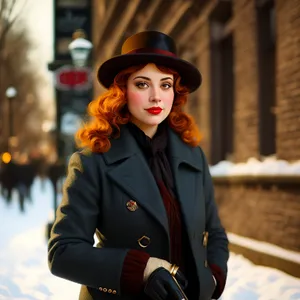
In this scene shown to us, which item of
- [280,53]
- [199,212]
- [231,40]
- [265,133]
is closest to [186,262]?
[199,212]

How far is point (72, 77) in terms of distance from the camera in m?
12.1

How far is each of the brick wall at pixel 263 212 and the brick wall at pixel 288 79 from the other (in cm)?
55

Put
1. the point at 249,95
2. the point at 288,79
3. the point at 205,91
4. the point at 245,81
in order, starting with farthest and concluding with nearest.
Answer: the point at 205,91 < the point at 245,81 < the point at 249,95 < the point at 288,79

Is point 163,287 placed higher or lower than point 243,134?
lower

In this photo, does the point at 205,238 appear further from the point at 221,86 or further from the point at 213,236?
the point at 221,86

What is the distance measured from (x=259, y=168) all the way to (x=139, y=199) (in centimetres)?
580

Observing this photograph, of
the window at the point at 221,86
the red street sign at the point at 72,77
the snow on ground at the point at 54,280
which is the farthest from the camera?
the red street sign at the point at 72,77

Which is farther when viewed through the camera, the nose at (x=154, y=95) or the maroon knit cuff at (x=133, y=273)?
the nose at (x=154, y=95)

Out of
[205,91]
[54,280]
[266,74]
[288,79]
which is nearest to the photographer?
[288,79]

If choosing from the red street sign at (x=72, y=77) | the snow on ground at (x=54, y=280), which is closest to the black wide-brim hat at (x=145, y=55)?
the snow on ground at (x=54, y=280)

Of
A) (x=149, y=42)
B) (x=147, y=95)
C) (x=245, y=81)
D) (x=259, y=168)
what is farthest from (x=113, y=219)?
(x=245, y=81)

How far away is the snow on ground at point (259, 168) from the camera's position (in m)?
7.41

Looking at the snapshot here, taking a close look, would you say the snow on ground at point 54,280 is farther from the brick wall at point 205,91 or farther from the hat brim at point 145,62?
the hat brim at point 145,62

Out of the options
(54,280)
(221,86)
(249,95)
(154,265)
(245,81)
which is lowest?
(54,280)
